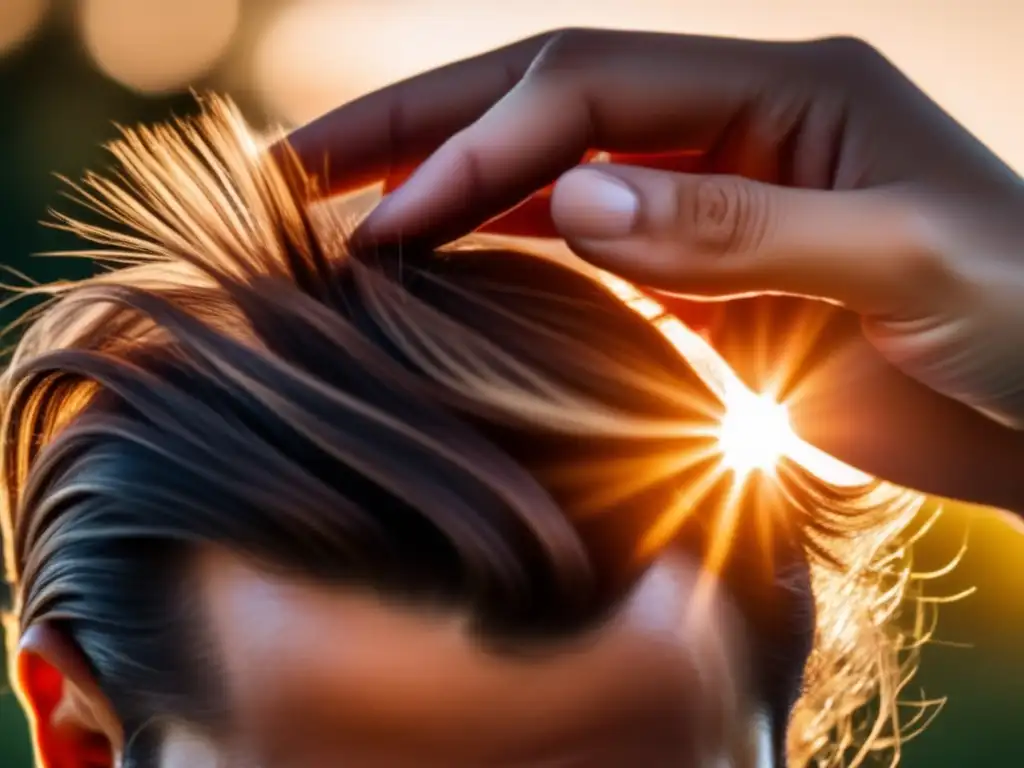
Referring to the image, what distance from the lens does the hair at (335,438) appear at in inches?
19.4

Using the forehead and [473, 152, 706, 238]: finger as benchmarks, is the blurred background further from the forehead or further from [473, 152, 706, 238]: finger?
the forehead

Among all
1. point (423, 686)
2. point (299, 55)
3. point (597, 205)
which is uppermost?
point (299, 55)

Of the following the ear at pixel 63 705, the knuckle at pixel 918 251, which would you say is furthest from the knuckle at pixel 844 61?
the ear at pixel 63 705

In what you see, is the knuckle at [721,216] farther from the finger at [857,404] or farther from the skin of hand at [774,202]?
the finger at [857,404]

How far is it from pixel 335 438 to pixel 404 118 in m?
0.23

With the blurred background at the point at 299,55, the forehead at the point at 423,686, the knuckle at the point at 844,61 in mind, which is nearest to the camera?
the forehead at the point at 423,686

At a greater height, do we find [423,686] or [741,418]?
[741,418]

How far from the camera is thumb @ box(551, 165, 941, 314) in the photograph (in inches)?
19.3

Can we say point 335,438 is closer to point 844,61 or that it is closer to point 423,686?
point 423,686

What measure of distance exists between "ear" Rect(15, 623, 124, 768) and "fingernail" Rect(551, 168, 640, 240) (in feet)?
1.04

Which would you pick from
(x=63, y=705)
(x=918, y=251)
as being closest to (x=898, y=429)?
(x=918, y=251)

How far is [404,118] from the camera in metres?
0.65

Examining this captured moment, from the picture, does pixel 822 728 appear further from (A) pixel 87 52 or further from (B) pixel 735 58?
(A) pixel 87 52

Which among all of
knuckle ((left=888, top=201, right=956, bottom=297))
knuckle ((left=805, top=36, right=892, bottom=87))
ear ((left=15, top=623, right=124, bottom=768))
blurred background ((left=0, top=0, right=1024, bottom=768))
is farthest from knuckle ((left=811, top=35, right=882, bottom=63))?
ear ((left=15, top=623, right=124, bottom=768))
